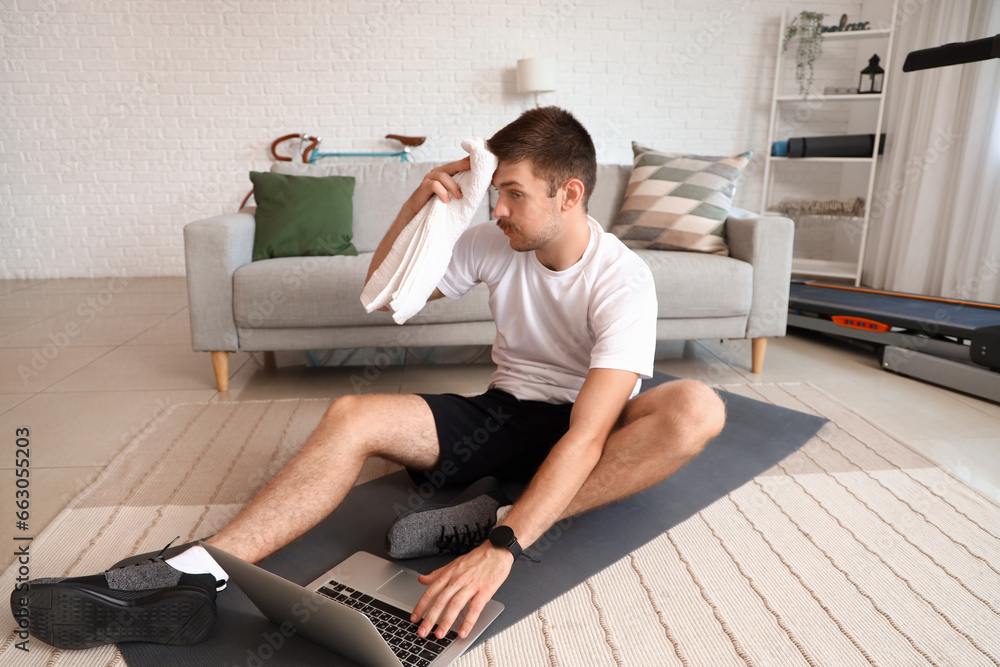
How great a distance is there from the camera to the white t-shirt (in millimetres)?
1476

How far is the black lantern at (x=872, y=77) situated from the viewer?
442 centimetres

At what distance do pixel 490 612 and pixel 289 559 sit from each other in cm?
47

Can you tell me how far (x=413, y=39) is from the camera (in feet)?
16.0

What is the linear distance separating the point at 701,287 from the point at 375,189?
1.56 m

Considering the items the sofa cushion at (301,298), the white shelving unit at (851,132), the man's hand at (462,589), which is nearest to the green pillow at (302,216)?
the sofa cushion at (301,298)

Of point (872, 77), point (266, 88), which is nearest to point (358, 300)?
point (266, 88)

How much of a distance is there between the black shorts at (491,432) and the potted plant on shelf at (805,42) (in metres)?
4.09

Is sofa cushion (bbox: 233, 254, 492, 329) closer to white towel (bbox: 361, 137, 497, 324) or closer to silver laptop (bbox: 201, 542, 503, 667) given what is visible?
white towel (bbox: 361, 137, 497, 324)

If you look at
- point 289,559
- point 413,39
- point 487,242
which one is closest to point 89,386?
point 289,559

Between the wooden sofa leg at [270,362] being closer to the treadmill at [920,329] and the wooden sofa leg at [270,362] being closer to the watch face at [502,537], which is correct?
the watch face at [502,537]

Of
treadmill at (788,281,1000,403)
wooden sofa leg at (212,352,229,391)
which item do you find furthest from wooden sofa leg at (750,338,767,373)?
wooden sofa leg at (212,352,229,391)

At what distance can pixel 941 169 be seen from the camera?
406 centimetres

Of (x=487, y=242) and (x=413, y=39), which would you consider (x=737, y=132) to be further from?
(x=487, y=242)

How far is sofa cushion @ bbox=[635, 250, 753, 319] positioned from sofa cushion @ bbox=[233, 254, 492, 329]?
29.2 inches
